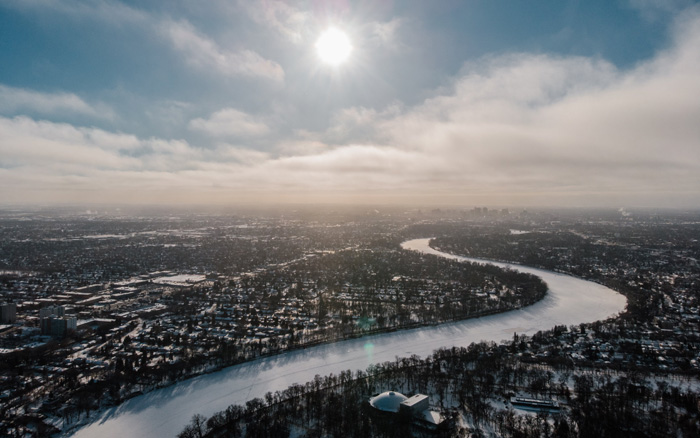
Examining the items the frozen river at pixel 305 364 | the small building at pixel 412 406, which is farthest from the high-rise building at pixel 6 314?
the small building at pixel 412 406

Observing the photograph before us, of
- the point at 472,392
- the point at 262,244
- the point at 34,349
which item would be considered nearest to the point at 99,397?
the point at 34,349

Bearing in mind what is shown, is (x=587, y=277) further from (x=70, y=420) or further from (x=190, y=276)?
(x=70, y=420)

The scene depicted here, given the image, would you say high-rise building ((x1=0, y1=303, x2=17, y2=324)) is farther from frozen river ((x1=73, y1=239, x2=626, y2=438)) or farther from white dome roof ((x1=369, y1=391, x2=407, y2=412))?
white dome roof ((x1=369, y1=391, x2=407, y2=412))

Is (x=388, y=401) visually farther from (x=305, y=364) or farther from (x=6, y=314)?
(x=6, y=314)

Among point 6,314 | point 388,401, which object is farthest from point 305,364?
point 6,314

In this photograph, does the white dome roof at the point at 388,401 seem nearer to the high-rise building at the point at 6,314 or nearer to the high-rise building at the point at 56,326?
the high-rise building at the point at 56,326
